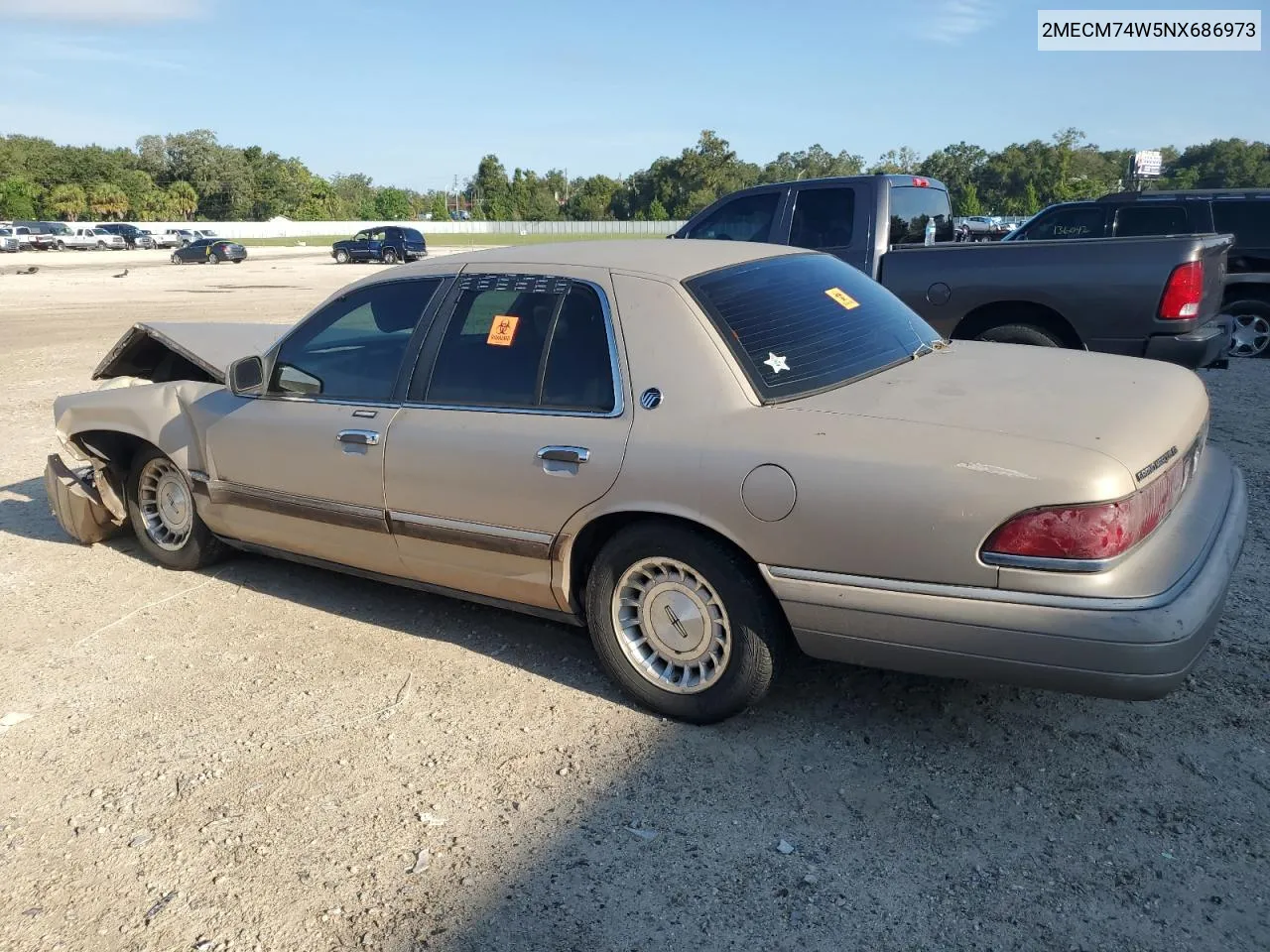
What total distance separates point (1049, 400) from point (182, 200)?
105020 mm

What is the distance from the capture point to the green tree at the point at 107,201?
3450 inches

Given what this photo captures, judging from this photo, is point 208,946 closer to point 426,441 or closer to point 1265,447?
point 426,441

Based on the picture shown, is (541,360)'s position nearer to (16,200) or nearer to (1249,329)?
(1249,329)

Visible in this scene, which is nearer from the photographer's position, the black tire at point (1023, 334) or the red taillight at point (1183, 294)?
the red taillight at point (1183, 294)

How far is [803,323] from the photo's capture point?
366 centimetres

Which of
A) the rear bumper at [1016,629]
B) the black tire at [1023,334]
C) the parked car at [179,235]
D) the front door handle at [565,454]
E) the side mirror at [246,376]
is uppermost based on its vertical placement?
the parked car at [179,235]

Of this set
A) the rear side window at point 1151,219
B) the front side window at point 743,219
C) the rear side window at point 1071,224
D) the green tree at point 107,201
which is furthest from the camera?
the green tree at point 107,201

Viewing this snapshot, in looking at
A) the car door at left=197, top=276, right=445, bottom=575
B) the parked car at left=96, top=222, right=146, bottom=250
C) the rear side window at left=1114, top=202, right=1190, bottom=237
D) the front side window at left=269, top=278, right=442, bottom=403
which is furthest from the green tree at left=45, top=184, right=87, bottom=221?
the front side window at left=269, top=278, right=442, bottom=403

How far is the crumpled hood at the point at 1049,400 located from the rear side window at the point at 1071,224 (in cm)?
808

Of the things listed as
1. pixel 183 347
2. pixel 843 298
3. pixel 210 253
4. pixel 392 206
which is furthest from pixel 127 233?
pixel 843 298

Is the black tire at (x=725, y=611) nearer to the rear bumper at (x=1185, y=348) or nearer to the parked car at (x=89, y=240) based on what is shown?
the rear bumper at (x=1185, y=348)

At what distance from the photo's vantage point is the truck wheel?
10828 millimetres

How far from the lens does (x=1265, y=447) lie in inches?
271

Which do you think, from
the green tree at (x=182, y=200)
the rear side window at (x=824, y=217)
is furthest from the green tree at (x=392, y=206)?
the rear side window at (x=824, y=217)
